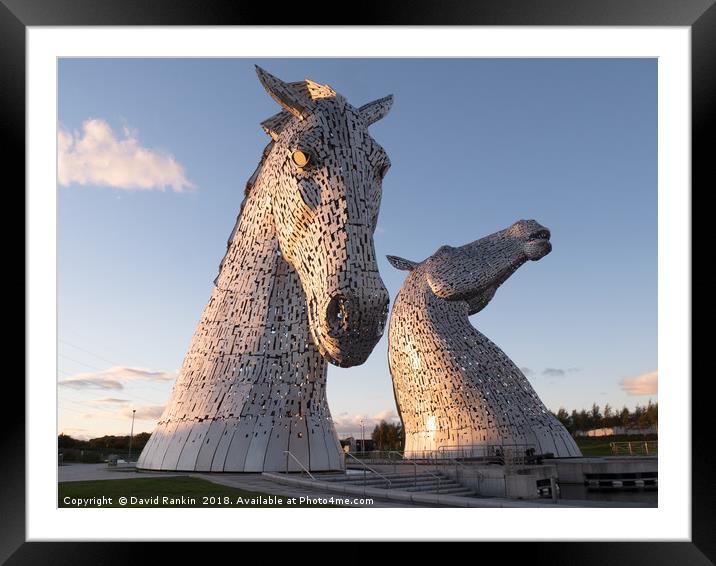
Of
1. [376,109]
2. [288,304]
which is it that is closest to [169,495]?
[288,304]

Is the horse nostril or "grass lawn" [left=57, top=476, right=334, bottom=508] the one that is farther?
"grass lawn" [left=57, top=476, right=334, bottom=508]

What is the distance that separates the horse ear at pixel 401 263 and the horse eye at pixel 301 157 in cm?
1320

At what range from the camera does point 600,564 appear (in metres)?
5.11

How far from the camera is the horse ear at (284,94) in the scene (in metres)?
5.73

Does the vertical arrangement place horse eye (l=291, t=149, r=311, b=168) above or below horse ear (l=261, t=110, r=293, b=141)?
below

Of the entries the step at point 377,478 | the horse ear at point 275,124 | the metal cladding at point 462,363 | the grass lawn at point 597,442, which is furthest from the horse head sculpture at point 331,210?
the grass lawn at point 597,442

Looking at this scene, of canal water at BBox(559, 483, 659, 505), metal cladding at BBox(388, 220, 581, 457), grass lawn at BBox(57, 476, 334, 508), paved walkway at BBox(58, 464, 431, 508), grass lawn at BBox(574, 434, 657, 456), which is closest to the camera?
grass lawn at BBox(57, 476, 334, 508)

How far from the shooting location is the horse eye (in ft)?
18.0

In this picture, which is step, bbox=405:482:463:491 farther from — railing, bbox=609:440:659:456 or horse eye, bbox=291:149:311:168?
railing, bbox=609:440:659:456

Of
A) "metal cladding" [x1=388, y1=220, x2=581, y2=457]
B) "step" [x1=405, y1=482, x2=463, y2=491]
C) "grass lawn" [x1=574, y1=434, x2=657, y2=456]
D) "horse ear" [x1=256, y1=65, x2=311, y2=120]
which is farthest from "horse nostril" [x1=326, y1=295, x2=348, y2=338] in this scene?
"grass lawn" [x1=574, y1=434, x2=657, y2=456]

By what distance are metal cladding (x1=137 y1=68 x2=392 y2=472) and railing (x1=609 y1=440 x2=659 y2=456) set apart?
13.0m

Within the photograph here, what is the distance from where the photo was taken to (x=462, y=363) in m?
15.8

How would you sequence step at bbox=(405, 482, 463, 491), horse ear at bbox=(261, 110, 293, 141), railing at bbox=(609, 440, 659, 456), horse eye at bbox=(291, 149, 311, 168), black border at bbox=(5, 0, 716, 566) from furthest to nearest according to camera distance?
railing at bbox=(609, 440, 659, 456) < step at bbox=(405, 482, 463, 491) < horse ear at bbox=(261, 110, 293, 141) < horse eye at bbox=(291, 149, 311, 168) < black border at bbox=(5, 0, 716, 566)
